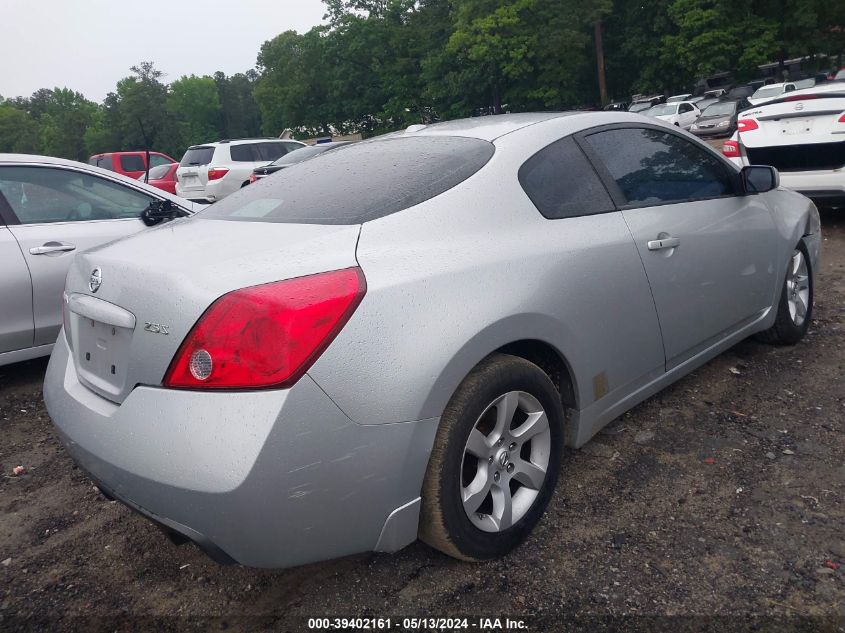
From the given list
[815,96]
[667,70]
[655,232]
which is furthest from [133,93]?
[667,70]

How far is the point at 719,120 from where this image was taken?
26531mm

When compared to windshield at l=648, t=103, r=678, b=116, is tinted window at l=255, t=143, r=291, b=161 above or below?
above

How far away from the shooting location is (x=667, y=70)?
44.2m

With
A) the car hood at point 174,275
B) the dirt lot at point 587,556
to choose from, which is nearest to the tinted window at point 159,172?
the dirt lot at point 587,556

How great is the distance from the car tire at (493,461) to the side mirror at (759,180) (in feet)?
6.45

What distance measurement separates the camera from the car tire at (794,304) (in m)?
4.03

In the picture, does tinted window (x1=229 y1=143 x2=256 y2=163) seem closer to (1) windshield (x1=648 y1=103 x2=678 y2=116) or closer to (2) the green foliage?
(1) windshield (x1=648 y1=103 x2=678 y2=116)

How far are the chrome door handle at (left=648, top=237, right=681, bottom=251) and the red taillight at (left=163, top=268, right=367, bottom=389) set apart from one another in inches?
61.1

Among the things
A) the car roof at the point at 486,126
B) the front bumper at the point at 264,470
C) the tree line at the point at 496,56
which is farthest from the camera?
the tree line at the point at 496,56

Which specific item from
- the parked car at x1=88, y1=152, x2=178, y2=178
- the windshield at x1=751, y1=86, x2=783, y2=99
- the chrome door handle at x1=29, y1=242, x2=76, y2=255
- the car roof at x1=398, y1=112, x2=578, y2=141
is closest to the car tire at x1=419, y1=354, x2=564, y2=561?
the car roof at x1=398, y1=112, x2=578, y2=141

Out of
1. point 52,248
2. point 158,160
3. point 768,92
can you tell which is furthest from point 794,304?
point 768,92

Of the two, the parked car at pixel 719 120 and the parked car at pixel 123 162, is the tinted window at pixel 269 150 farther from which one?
the parked car at pixel 719 120

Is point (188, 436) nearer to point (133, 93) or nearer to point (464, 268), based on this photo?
point (464, 268)

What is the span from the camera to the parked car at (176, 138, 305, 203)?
14.7 m
